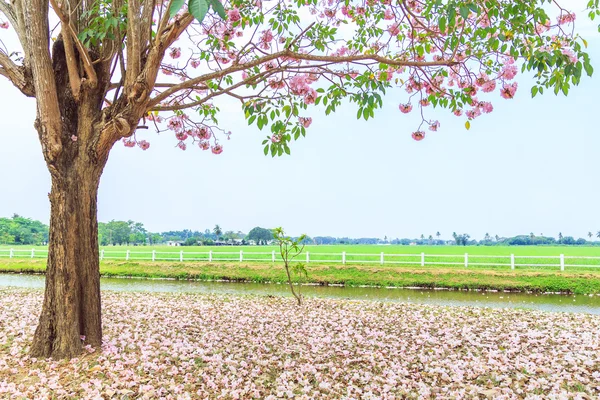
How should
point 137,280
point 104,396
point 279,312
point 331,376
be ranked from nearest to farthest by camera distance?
1. point 104,396
2. point 331,376
3. point 279,312
4. point 137,280

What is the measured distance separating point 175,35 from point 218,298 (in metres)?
6.85

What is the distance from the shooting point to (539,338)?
5871 mm

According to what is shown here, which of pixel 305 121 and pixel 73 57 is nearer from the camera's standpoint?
pixel 73 57

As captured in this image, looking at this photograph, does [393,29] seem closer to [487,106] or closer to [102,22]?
[487,106]

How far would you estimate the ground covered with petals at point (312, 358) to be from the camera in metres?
3.81

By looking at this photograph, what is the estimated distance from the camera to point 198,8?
167cm

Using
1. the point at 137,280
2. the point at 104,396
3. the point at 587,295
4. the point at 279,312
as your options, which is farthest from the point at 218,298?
the point at 587,295

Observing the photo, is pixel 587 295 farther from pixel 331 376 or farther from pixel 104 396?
pixel 104 396

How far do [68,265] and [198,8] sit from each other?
392cm

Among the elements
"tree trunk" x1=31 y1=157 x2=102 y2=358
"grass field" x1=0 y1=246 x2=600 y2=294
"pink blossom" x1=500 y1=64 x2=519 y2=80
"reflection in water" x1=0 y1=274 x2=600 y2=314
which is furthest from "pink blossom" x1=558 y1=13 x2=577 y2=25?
"grass field" x1=0 y1=246 x2=600 y2=294

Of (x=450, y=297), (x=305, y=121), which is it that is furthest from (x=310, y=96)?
(x=450, y=297)

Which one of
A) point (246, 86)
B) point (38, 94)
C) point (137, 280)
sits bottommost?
point (137, 280)

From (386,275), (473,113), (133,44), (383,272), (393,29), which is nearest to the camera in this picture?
(133,44)

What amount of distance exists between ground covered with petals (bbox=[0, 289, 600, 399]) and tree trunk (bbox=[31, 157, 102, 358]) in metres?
0.23
